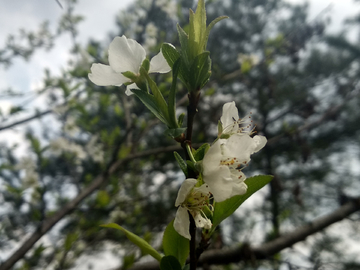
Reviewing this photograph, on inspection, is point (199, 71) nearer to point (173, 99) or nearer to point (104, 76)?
point (173, 99)

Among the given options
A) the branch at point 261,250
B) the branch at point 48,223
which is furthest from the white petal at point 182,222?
the branch at point 48,223

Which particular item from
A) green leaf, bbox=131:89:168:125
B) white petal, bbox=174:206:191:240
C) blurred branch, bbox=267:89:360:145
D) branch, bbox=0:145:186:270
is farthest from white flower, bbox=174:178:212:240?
blurred branch, bbox=267:89:360:145

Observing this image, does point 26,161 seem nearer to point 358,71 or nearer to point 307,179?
point 307,179

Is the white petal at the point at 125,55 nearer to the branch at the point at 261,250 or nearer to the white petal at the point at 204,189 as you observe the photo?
the white petal at the point at 204,189

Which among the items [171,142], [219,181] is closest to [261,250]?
[219,181]

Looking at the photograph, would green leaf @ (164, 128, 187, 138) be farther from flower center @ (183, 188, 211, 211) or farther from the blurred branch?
the blurred branch

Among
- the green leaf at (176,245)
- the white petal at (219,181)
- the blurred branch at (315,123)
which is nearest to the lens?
the white petal at (219,181)

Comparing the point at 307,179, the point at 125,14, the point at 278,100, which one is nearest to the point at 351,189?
the point at 307,179
